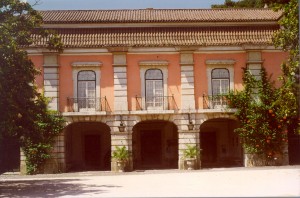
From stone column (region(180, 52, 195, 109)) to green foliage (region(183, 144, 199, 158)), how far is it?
7.59 ft

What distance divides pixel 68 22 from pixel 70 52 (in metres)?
1.87

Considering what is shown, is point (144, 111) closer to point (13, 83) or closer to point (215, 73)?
point (215, 73)

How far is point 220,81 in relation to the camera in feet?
85.6

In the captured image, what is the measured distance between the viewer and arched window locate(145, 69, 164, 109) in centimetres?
2580

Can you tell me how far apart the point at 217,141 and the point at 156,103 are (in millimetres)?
6428

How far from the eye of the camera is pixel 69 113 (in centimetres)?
2536

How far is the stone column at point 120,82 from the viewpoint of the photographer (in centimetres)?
2561

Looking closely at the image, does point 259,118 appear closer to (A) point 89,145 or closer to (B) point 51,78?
(A) point 89,145

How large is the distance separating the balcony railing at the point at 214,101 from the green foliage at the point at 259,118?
384 millimetres

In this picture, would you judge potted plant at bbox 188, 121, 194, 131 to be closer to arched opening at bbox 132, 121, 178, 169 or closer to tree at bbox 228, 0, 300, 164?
tree at bbox 228, 0, 300, 164

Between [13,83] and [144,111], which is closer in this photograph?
[13,83]

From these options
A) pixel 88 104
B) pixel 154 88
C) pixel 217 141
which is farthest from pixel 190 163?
pixel 88 104

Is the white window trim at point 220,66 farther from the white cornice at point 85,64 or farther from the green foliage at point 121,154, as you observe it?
the white cornice at point 85,64

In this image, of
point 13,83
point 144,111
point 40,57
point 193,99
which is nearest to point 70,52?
point 40,57
